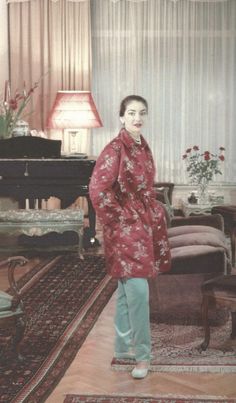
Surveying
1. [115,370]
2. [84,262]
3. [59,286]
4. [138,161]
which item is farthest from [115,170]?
[84,262]

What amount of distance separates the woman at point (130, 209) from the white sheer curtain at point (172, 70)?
4846 millimetres

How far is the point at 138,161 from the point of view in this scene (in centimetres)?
341

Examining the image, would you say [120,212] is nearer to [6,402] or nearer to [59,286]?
[6,402]

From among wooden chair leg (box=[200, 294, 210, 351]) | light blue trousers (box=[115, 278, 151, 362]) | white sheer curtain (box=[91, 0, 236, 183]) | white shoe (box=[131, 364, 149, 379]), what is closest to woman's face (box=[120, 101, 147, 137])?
light blue trousers (box=[115, 278, 151, 362])

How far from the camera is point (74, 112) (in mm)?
7359

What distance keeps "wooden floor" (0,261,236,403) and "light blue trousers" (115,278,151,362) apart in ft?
0.47

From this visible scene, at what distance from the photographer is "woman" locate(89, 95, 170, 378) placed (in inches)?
132

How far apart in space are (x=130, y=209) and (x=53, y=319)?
4.87ft

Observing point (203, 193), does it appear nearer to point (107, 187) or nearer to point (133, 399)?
point (107, 187)

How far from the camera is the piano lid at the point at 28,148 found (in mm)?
6617

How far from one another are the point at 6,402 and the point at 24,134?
4.12m

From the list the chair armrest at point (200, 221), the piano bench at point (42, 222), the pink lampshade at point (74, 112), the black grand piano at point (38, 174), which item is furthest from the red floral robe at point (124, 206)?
the pink lampshade at point (74, 112)

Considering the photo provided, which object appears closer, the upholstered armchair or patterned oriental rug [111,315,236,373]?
patterned oriental rug [111,315,236,373]

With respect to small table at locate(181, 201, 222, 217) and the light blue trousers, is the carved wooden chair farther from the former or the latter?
small table at locate(181, 201, 222, 217)
